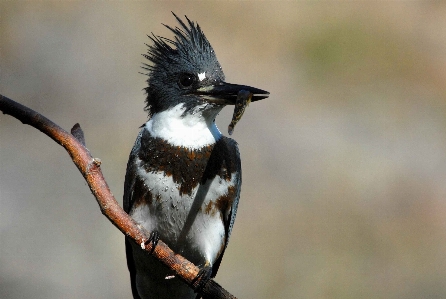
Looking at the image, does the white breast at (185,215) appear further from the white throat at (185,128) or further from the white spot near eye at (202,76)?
the white spot near eye at (202,76)

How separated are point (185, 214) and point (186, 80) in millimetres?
561

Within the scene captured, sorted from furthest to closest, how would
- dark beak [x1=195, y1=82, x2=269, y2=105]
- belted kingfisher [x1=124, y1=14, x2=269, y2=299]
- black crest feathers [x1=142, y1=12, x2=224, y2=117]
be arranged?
black crest feathers [x1=142, y1=12, x2=224, y2=117]
belted kingfisher [x1=124, y1=14, x2=269, y2=299]
dark beak [x1=195, y1=82, x2=269, y2=105]

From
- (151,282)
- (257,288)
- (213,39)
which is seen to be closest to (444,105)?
(213,39)

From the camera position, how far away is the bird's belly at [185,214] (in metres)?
2.88

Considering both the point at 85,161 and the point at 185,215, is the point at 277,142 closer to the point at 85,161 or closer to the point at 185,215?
the point at 185,215

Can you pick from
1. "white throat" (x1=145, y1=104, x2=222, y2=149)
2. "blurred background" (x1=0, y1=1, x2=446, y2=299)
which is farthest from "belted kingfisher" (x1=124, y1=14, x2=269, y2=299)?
"blurred background" (x1=0, y1=1, x2=446, y2=299)

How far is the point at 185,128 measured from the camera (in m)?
2.90

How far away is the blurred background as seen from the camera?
5383 mm

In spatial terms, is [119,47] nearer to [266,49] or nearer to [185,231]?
[266,49]

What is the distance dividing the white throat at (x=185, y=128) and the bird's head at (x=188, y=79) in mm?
24

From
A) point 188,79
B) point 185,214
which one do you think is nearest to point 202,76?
point 188,79

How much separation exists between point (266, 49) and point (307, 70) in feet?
1.83

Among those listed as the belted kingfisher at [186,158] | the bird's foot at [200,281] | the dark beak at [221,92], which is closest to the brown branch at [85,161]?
the bird's foot at [200,281]

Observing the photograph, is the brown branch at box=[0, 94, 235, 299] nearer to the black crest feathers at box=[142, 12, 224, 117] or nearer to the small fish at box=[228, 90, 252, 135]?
the small fish at box=[228, 90, 252, 135]
